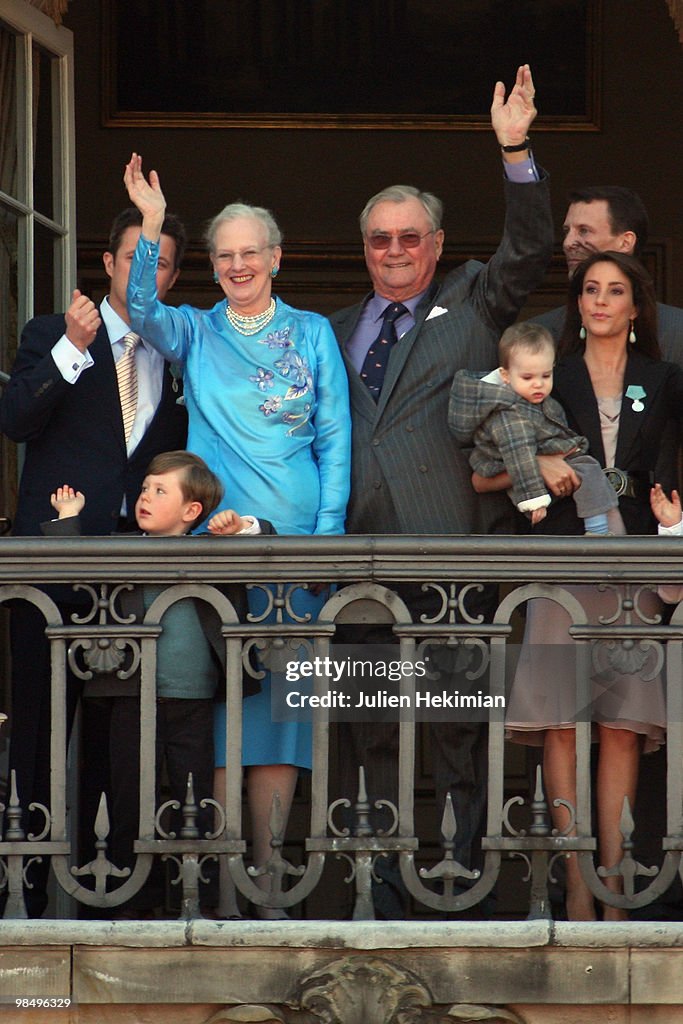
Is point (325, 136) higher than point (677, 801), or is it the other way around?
point (325, 136)

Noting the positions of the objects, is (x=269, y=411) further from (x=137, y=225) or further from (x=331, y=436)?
(x=137, y=225)

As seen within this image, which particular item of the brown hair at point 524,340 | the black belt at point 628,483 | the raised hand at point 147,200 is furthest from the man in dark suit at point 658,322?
the raised hand at point 147,200

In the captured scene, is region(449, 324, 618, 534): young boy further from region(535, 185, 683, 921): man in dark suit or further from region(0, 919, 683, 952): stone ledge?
region(0, 919, 683, 952): stone ledge

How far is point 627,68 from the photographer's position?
33.7 feet

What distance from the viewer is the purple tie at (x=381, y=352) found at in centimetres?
663

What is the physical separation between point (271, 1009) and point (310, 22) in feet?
18.4

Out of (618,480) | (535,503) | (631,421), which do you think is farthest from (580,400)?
(535,503)

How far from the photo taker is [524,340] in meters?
6.25

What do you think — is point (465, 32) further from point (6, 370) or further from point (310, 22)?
point (6, 370)

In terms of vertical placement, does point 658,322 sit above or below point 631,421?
above

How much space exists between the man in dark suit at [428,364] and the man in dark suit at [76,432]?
0.61 m

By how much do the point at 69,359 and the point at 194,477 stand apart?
54 cm

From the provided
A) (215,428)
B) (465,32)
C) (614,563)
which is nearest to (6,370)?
(215,428)

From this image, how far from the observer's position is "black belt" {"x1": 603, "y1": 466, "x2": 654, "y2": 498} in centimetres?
632
